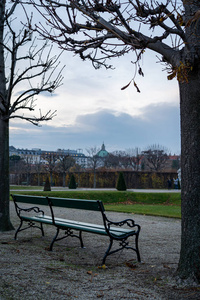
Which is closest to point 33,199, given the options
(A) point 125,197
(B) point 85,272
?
(B) point 85,272

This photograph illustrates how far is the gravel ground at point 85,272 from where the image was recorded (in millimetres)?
3865

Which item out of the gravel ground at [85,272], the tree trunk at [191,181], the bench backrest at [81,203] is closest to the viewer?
the gravel ground at [85,272]

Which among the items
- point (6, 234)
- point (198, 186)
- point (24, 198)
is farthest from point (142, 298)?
point (6, 234)

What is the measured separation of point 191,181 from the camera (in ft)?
14.0

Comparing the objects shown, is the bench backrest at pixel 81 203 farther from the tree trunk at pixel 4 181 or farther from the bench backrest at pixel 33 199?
the tree trunk at pixel 4 181

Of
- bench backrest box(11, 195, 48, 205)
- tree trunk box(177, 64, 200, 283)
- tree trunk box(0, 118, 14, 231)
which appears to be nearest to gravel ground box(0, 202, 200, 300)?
tree trunk box(177, 64, 200, 283)

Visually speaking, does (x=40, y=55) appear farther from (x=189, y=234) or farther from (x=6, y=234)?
(x=189, y=234)

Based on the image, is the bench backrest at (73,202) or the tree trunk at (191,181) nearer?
the tree trunk at (191,181)

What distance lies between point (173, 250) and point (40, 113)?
518 centimetres

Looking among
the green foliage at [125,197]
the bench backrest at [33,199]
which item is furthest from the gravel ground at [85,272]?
the green foliage at [125,197]

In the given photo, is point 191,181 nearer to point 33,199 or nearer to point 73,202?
point 73,202

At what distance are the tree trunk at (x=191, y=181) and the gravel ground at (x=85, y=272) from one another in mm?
298

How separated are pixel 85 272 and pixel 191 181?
1976 mm

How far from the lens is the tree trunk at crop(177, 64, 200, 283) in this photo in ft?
13.9
